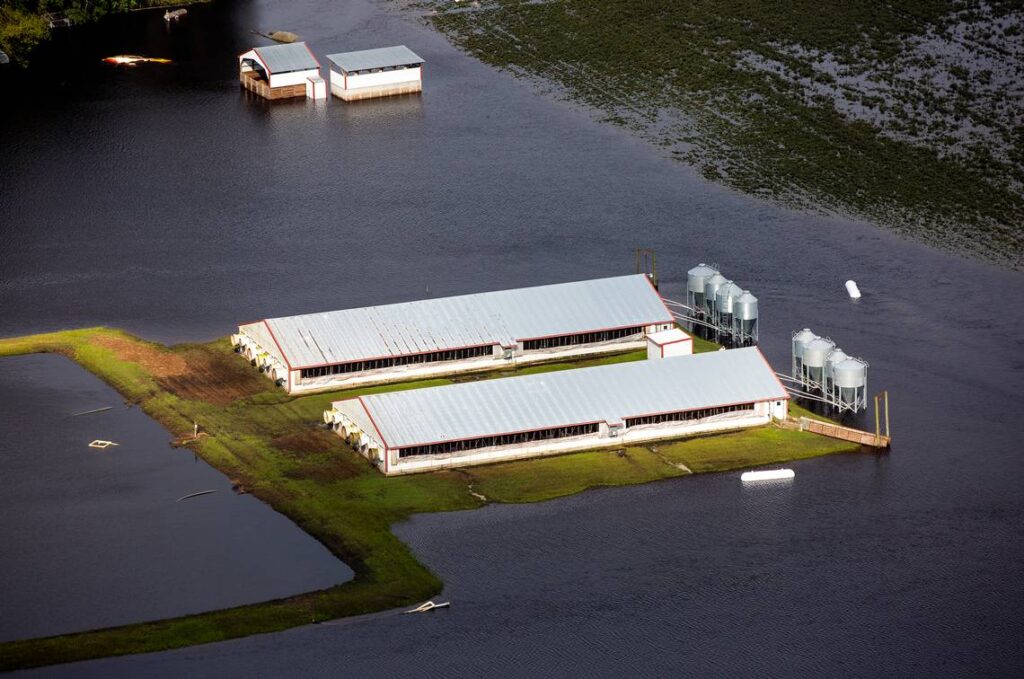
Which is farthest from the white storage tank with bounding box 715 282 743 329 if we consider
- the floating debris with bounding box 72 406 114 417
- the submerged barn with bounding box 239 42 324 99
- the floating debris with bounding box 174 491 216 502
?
the submerged barn with bounding box 239 42 324 99

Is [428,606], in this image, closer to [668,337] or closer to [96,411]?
[96,411]

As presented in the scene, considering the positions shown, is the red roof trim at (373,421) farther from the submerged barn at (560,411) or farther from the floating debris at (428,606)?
the floating debris at (428,606)

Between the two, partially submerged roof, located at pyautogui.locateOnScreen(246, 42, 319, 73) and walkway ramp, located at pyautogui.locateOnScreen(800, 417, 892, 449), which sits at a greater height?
partially submerged roof, located at pyautogui.locateOnScreen(246, 42, 319, 73)

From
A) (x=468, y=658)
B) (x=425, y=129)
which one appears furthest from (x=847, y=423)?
(x=425, y=129)

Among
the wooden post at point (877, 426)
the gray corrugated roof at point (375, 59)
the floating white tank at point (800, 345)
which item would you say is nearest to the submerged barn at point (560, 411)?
the floating white tank at point (800, 345)

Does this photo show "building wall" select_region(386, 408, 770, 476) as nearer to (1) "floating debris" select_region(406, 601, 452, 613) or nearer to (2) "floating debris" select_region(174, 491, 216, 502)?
(2) "floating debris" select_region(174, 491, 216, 502)
